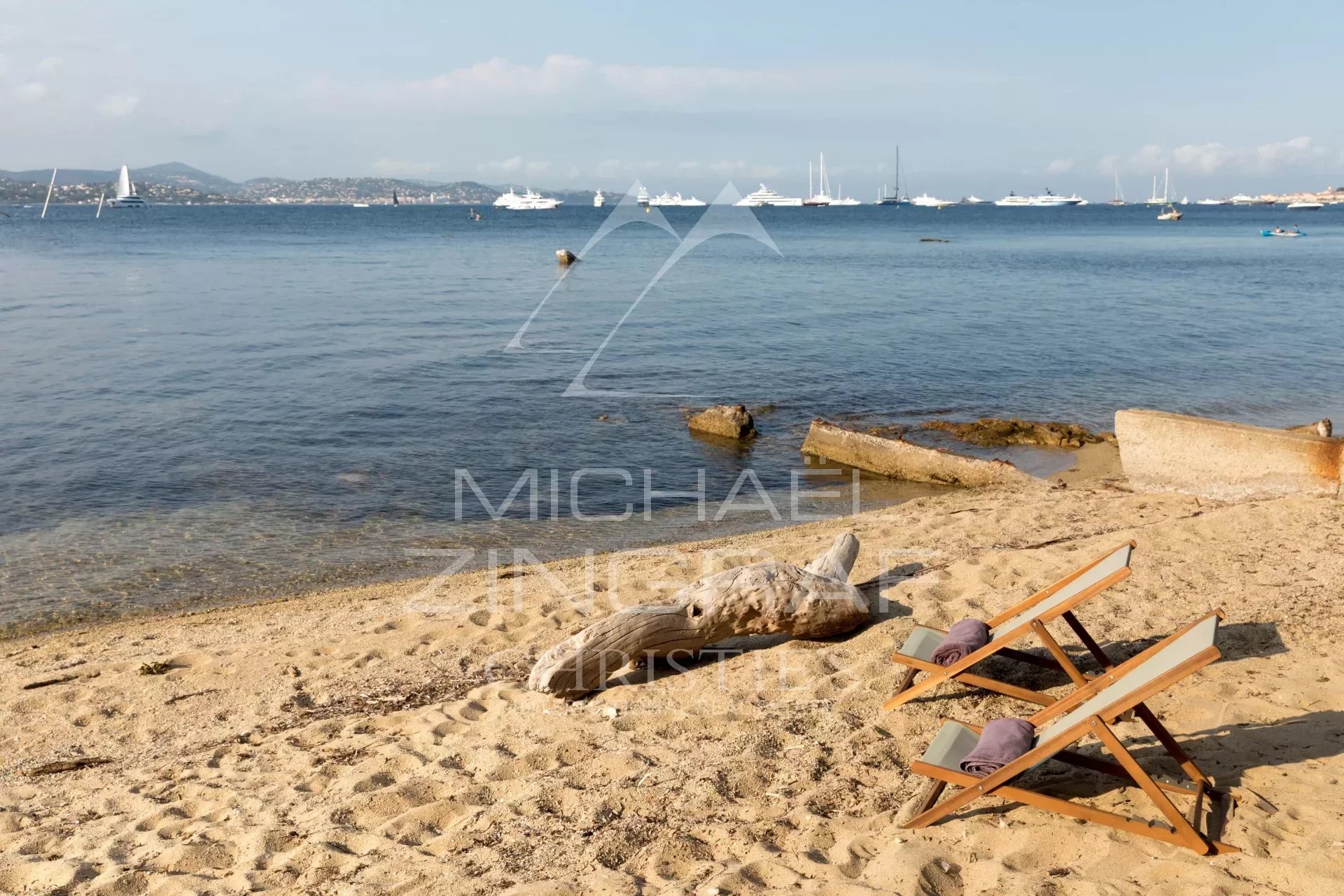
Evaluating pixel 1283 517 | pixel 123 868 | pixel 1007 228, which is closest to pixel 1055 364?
pixel 1283 517

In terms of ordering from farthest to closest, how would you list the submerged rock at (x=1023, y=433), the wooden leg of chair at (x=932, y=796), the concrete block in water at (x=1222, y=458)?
the submerged rock at (x=1023, y=433), the concrete block in water at (x=1222, y=458), the wooden leg of chair at (x=932, y=796)

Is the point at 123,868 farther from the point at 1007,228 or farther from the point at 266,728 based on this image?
the point at 1007,228

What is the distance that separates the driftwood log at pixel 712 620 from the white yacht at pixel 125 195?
160147mm

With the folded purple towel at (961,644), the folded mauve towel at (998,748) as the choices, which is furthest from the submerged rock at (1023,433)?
the folded mauve towel at (998,748)

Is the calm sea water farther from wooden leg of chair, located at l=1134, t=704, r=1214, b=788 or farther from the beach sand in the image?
wooden leg of chair, located at l=1134, t=704, r=1214, b=788

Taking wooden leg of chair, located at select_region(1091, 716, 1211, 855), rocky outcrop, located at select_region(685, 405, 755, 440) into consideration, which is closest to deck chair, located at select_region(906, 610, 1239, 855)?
wooden leg of chair, located at select_region(1091, 716, 1211, 855)

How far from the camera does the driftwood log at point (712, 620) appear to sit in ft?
19.2

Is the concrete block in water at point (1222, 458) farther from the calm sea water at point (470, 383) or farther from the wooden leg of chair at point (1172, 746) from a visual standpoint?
the wooden leg of chair at point (1172, 746)

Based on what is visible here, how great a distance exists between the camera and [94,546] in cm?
1027

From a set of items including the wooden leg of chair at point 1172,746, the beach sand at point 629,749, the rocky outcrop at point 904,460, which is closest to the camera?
the beach sand at point 629,749

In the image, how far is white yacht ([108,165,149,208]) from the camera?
140m

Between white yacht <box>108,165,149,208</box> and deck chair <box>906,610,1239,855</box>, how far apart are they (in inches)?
6402

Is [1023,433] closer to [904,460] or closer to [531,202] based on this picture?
[904,460]

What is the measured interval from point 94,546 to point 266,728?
6.08 m
